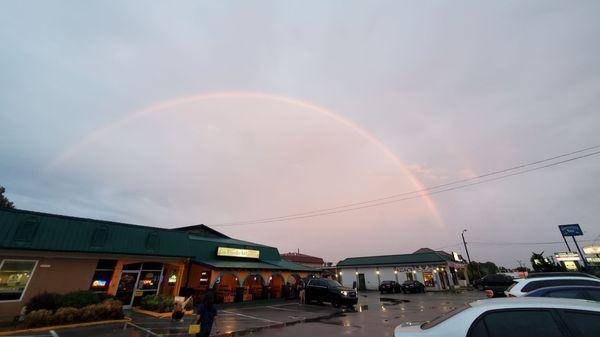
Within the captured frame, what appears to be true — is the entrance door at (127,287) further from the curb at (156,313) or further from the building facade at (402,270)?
the building facade at (402,270)

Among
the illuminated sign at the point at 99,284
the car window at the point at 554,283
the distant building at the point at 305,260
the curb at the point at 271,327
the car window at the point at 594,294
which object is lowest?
the curb at the point at 271,327

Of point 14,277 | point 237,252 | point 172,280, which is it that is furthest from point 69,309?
point 237,252

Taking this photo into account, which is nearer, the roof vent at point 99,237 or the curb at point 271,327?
the curb at point 271,327

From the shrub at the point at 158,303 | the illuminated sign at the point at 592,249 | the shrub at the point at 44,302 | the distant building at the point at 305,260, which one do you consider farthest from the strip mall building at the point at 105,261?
the illuminated sign at the point at 592,249

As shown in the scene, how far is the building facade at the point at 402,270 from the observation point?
38.8 meters

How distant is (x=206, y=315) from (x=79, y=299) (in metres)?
8.90

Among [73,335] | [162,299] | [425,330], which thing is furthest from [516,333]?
[162,299]

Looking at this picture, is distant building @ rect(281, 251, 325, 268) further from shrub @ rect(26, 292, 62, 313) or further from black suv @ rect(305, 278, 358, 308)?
shrub @ rect(26, 292, 62, 313)

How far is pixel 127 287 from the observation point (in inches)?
643

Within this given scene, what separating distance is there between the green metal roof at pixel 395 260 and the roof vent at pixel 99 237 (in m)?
37.0

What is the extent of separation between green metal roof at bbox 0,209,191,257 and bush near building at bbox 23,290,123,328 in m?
2.50

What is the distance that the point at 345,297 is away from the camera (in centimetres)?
1812

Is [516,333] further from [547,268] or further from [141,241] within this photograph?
[547,268]

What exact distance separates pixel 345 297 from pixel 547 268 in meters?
19.4
